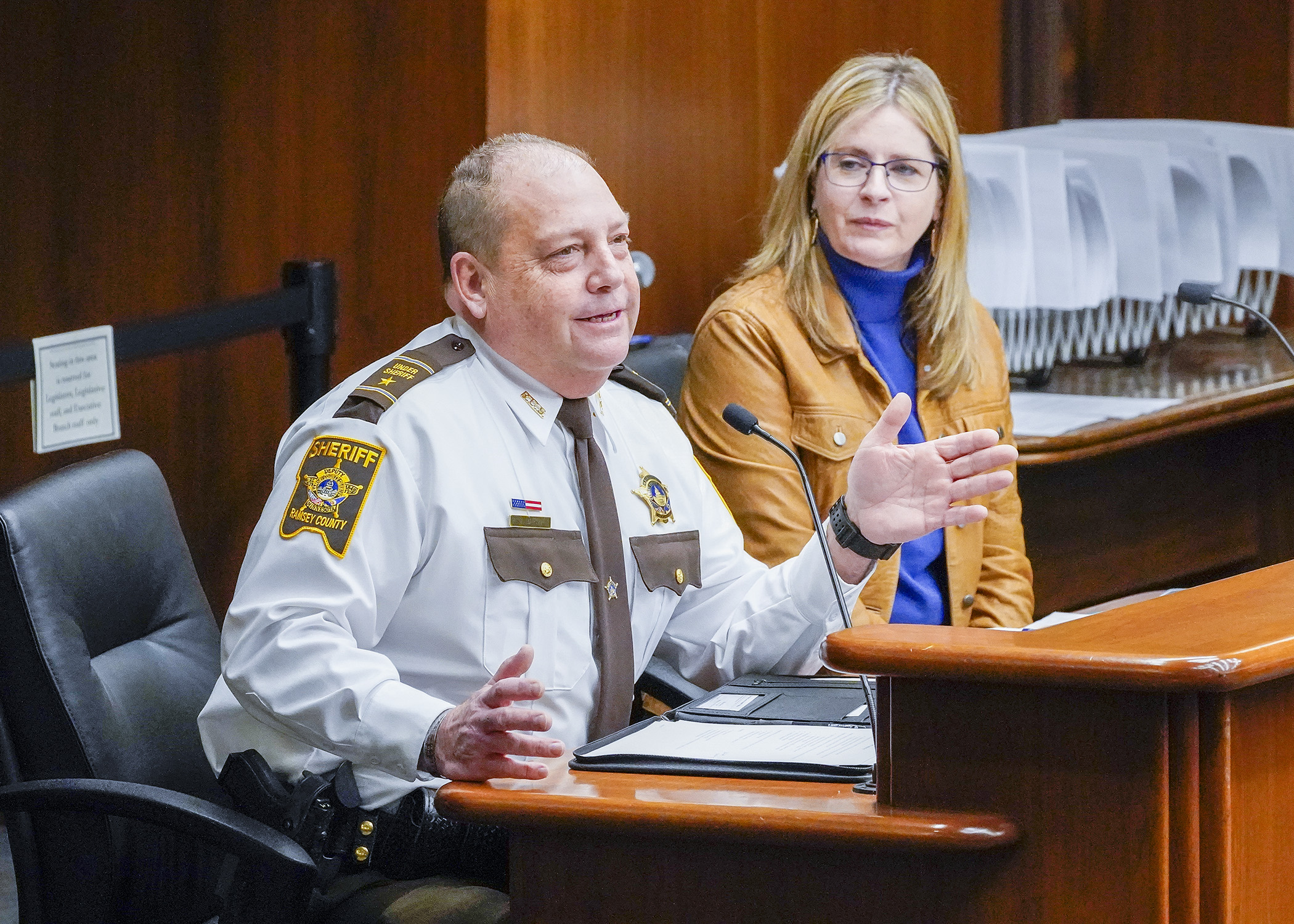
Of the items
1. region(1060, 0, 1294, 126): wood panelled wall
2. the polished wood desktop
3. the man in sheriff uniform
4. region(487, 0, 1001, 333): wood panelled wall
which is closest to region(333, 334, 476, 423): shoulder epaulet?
the man in sheriff uniform

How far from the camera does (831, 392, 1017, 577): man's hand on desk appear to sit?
1642 mm

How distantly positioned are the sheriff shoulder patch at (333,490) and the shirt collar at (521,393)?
0.18m

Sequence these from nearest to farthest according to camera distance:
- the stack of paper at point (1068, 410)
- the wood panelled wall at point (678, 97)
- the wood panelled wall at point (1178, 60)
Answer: the wood panelled wall at point (678, 97)
the stack of paper at point (1068, 410)
the wood panelled wall at point (1178, 60)

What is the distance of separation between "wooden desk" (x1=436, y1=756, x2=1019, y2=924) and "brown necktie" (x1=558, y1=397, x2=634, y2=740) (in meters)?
0.41

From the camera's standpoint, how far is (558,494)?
1.73 meters

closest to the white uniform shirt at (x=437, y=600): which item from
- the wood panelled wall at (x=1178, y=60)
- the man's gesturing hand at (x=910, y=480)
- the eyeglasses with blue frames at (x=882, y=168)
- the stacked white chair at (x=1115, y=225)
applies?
the man's gesturing hand at (x=910, y=480)

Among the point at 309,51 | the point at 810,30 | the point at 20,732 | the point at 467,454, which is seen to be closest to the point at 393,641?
the point at 467,454

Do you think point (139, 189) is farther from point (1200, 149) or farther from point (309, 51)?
point (1200, 149)

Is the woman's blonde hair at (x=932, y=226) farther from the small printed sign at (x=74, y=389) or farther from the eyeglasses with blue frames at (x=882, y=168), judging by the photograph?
the small printed sign at (x=74, y=389)

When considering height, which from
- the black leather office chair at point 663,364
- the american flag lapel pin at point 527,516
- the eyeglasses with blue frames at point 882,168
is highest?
the eyeglasses with blue frames at point 882,168

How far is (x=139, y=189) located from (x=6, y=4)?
480 millimetres

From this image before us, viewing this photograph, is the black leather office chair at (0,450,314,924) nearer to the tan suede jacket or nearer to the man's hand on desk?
the man's hand on desk

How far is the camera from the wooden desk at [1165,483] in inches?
119

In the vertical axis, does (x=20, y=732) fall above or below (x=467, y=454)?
below
